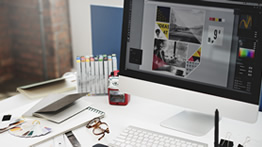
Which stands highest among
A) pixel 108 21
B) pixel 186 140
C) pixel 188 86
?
pixel 108 21

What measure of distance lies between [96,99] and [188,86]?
48cm

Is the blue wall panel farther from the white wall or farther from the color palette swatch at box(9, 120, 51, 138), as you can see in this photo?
the white wall

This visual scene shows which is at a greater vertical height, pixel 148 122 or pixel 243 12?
pixel 243 12

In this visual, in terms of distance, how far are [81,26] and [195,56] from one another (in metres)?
1.91

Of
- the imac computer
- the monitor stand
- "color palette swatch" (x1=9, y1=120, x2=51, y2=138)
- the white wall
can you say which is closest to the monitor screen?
the imac computer

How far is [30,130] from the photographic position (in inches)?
44.4

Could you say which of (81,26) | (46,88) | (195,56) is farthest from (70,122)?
(81,26)

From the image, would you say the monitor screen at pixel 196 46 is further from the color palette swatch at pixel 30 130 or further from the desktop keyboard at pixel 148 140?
the color palette swatch at pixel 30 130

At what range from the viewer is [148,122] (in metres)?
1.20

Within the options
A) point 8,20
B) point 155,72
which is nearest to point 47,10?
point 8,20

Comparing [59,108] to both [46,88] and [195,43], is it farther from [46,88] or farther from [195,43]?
[195,43]

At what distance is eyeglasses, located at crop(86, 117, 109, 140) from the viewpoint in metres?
1.13

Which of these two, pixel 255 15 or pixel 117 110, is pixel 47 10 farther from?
pixel 255 15

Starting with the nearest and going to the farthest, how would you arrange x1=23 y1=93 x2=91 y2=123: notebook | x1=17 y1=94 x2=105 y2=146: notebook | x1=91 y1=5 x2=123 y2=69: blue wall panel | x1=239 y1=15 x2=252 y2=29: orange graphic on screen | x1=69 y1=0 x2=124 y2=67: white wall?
x1=239 y1=15 x2=252 y2=29: orange graphic on screen, x1=17 y1=94 x2=105 y2=146: notebook, x1=23 y1=93 x2=91 y2=123: notebook, x1=91 y1=5 x2=123 y2=69: blue wall panel, x1=69 y1=0 x2=124 y2=67: white wall
